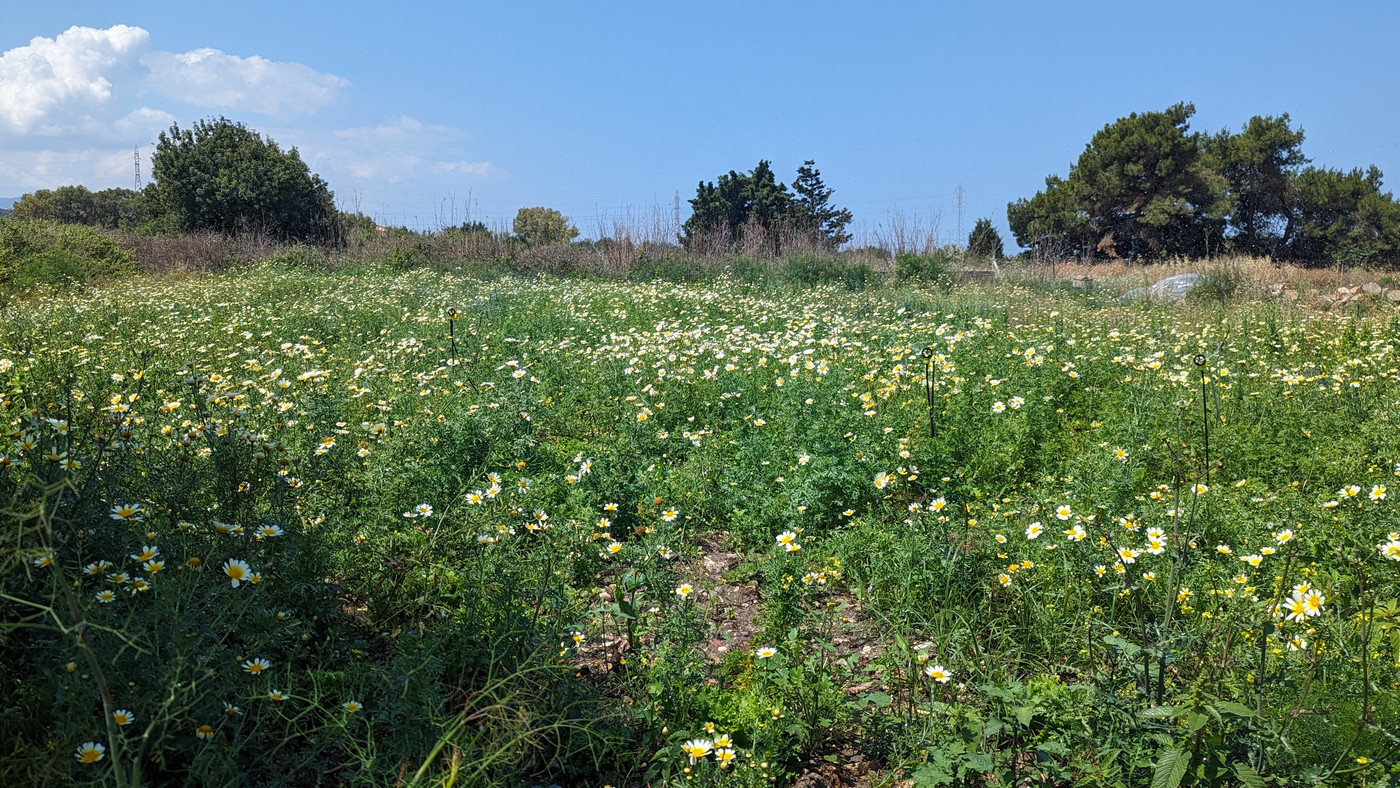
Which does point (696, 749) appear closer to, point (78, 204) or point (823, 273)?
point (823, 273)

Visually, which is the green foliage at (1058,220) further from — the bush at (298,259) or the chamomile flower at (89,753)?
the chamomile flower at (89,753)

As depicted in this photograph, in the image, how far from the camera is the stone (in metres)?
13.3

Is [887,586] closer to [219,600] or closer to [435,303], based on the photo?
[219,600]

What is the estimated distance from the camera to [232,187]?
24.3m

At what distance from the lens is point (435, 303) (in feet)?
31.7

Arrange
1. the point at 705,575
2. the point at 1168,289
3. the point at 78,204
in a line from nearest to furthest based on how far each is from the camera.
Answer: the point at 705,575
the point at 1168,289
the point at 78,204

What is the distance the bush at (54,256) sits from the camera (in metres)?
12.9

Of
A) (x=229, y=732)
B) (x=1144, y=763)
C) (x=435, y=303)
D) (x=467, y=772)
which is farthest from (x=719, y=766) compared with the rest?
(x=435, y=303)

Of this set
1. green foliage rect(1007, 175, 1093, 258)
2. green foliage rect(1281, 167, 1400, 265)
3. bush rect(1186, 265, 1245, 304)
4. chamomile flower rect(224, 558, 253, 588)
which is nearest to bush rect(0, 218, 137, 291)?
chamomile flower rect(224, 558, 253, 588)

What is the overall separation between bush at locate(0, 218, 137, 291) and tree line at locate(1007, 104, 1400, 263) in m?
27.1

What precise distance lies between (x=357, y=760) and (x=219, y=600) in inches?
29.1

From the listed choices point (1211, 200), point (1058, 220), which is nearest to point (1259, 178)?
point (1211, 200)

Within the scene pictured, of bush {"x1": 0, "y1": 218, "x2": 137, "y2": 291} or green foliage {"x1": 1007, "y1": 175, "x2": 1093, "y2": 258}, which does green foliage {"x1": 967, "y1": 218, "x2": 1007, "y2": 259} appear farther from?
bush {"x1": 0, "y1": 218, "x2": 137, "y2": 291}

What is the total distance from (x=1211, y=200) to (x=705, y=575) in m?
33.7
